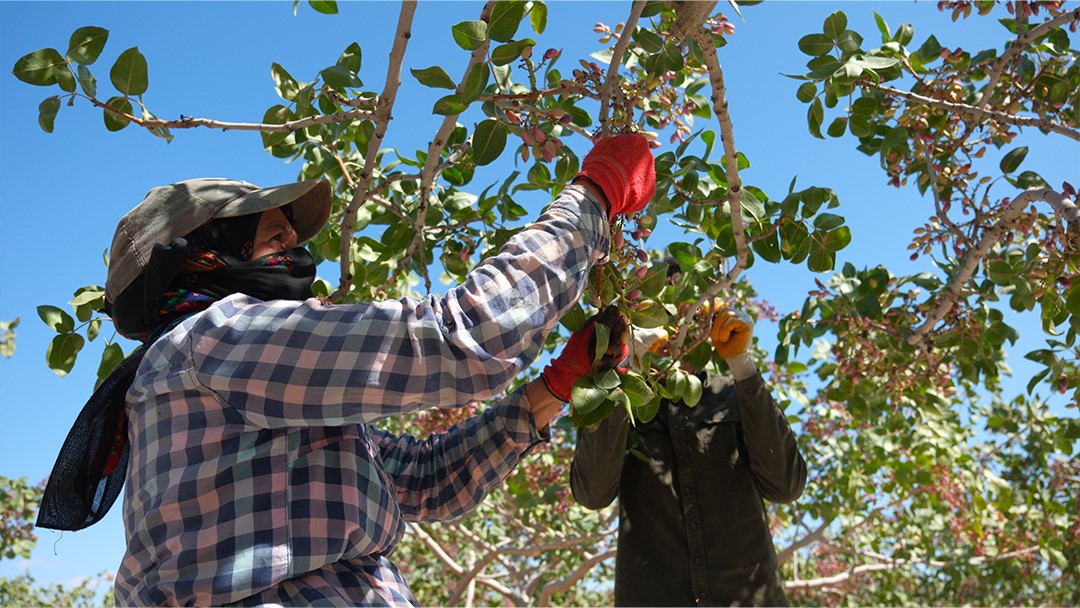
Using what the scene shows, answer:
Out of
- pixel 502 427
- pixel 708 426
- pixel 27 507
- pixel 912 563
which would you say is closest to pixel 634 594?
pixel 708 426

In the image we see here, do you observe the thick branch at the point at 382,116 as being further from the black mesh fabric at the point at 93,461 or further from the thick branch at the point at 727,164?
the black mesh fabric at the point at 93,461

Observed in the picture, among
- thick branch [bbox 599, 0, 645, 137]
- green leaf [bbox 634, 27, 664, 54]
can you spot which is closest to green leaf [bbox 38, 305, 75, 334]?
thick branch [bbox 599, 0, 645, 137]

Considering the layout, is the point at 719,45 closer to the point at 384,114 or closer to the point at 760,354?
the point at 384,114

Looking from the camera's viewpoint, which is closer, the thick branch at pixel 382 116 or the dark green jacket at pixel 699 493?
the thick branch at pixel 382 116

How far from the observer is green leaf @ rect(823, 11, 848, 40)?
6.56 ft

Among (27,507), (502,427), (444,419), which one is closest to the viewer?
(502,427)

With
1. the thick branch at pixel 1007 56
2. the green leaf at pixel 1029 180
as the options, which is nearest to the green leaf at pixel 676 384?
the thick branch at pixel 1007 56

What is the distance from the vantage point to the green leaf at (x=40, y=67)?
5.72 feet

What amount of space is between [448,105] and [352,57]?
0.52 m

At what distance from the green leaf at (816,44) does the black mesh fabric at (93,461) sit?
1547 millimetres

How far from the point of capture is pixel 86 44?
176cm

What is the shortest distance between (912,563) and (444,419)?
3581 mm

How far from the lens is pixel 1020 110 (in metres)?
2.85

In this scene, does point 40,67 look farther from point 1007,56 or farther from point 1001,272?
point 1007,56
